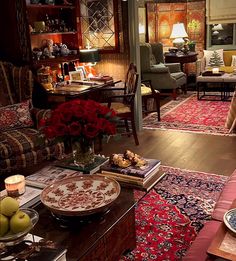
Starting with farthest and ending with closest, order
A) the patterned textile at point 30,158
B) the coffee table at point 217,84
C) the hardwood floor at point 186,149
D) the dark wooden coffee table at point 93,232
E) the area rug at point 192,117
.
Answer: the coffee table at point 217,84 → the area rug at point 192,117 → the hardwood floor at point 186,149 → the patterned textile at point 30,158 → the dark wooden coffee table at point 93,232

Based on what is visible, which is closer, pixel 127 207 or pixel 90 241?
pixel 90 241

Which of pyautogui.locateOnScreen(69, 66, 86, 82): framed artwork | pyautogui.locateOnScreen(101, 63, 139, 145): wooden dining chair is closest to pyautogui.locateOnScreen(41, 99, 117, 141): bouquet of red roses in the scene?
pyautogui.locateOnScreen(101, 63, 139, 145): wooden dining chair

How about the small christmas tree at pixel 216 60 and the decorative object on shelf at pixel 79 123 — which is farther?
the small christmas tree at pixel 216 60

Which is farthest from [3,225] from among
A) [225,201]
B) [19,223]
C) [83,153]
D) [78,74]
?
[78,74]

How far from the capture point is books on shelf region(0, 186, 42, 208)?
206 centimetres

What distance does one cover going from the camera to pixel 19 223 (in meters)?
1.60

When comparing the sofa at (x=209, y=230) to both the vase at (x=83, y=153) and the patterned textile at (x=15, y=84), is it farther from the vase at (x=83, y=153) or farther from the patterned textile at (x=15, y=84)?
the patterned textile at (x=15, y=84)

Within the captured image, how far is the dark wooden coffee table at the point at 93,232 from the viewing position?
5.65ft

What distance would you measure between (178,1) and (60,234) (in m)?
7.43

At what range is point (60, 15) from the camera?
4836 millimetres

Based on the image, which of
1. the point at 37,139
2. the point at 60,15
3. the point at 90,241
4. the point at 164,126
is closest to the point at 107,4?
the point at 60,15

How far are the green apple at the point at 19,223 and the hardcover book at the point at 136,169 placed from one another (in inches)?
35.9

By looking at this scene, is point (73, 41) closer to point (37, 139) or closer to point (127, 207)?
point (37, 139)

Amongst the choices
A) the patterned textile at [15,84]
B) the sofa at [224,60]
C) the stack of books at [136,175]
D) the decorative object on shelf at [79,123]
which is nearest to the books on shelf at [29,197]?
the decorative object on shelf at [79,123]
